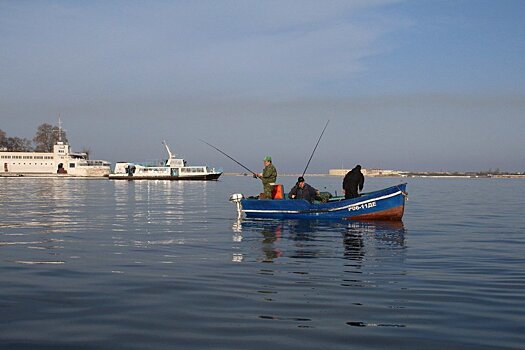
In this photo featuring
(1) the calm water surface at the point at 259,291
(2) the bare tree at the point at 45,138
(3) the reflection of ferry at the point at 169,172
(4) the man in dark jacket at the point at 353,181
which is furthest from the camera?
(2) the bare tree at the point at 45,138

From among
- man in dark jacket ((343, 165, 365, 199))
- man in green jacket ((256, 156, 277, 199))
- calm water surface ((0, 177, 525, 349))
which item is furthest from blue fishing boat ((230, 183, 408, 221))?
calm water surface ((0, 177, 525, 349))

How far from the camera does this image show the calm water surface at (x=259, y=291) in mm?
5930

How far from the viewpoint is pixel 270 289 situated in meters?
8.53

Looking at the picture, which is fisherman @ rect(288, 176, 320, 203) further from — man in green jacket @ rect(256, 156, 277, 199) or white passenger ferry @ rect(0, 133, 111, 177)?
white passenger ferry @ rect(0, 133, 111, 177)

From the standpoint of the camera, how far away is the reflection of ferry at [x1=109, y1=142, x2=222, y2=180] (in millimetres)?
100312

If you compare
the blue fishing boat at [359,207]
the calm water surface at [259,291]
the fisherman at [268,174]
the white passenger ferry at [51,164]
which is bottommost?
the calm water surface at [259,291]

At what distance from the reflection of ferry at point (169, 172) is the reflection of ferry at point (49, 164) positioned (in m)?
10.6

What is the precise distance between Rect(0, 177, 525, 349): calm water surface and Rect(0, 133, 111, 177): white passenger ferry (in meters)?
101

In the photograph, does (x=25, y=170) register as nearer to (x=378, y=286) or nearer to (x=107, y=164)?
(x=107, y=164)

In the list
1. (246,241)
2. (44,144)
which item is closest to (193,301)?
(246,241)

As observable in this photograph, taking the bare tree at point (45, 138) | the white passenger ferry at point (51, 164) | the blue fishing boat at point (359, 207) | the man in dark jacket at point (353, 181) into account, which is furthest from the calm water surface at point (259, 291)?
the bare tree at point (45, 138)

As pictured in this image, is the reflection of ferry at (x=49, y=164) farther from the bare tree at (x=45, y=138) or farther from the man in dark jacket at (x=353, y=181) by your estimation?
the man in dark jacket at (x=353, y=181)

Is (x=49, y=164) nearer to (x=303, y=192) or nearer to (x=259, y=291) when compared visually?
(x=303, y=192)

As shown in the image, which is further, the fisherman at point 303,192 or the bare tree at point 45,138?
the bare tree at point 45,138
